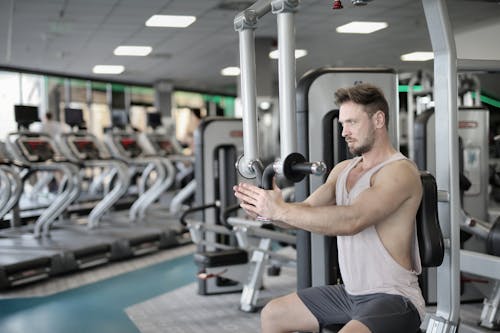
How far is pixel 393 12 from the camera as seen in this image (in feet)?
25.3

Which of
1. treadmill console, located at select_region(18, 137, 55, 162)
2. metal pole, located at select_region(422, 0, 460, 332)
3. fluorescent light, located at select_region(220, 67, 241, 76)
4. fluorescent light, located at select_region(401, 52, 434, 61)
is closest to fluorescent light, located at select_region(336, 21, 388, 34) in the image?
fluorescent light, located at select_region(401, 52, 434, 61)

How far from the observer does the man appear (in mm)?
1790

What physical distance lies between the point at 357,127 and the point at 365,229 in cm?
36

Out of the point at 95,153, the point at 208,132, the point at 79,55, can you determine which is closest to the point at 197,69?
the point at 79,55

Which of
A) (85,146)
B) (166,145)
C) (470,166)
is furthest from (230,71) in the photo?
(470,166)

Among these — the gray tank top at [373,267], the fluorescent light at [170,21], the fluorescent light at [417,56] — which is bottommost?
the gray tank top at [373,267]

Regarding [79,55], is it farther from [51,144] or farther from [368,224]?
[368,224]

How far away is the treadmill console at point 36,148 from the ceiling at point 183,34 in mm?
1651

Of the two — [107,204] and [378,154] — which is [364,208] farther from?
[107,204]

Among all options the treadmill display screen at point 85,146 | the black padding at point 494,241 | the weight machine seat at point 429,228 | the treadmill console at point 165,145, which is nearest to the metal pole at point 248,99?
the weight machine seat at point 429,228

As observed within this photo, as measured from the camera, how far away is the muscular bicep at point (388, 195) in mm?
1810

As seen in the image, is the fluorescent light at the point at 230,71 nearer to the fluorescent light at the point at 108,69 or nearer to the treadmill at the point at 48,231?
the fluorescent light at the point at 108,69

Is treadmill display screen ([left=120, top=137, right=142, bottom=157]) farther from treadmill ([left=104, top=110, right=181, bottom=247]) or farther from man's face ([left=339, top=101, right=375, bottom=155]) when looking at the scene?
man's face ([left=339, top=101, right=375, bottom=155])

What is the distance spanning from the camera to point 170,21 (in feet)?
25.8
